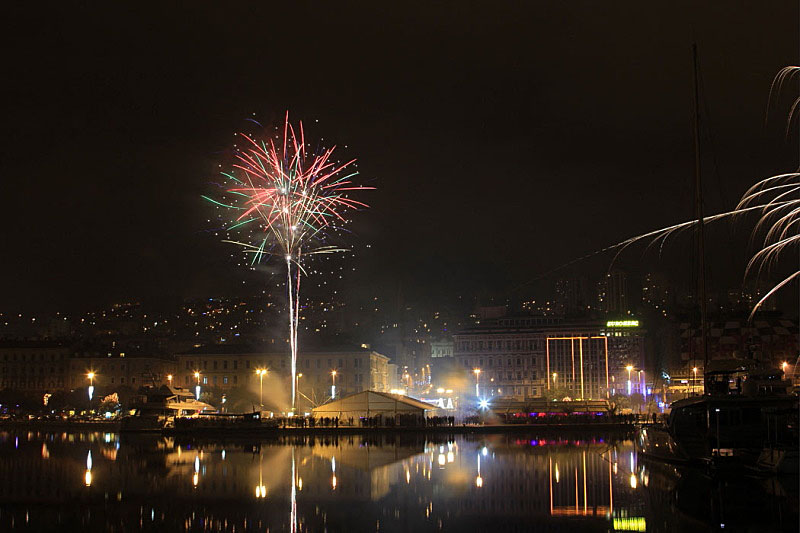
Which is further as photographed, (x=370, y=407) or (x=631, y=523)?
(x=370, y=407)

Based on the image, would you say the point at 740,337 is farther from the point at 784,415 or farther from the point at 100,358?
the point at 784,415

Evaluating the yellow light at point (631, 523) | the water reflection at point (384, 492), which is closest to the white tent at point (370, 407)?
the water reflection at point (384, 492)

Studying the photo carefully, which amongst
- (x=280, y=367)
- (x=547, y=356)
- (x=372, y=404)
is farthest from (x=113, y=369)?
(x=372, y=404)

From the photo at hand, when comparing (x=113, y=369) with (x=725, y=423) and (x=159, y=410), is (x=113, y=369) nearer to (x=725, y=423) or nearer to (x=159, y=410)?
(x=159, y=410)

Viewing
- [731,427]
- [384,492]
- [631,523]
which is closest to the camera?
[631,523]

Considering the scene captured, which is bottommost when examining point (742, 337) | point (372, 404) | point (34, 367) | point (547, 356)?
point (372, 404)

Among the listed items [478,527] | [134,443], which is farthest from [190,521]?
[134,443]
